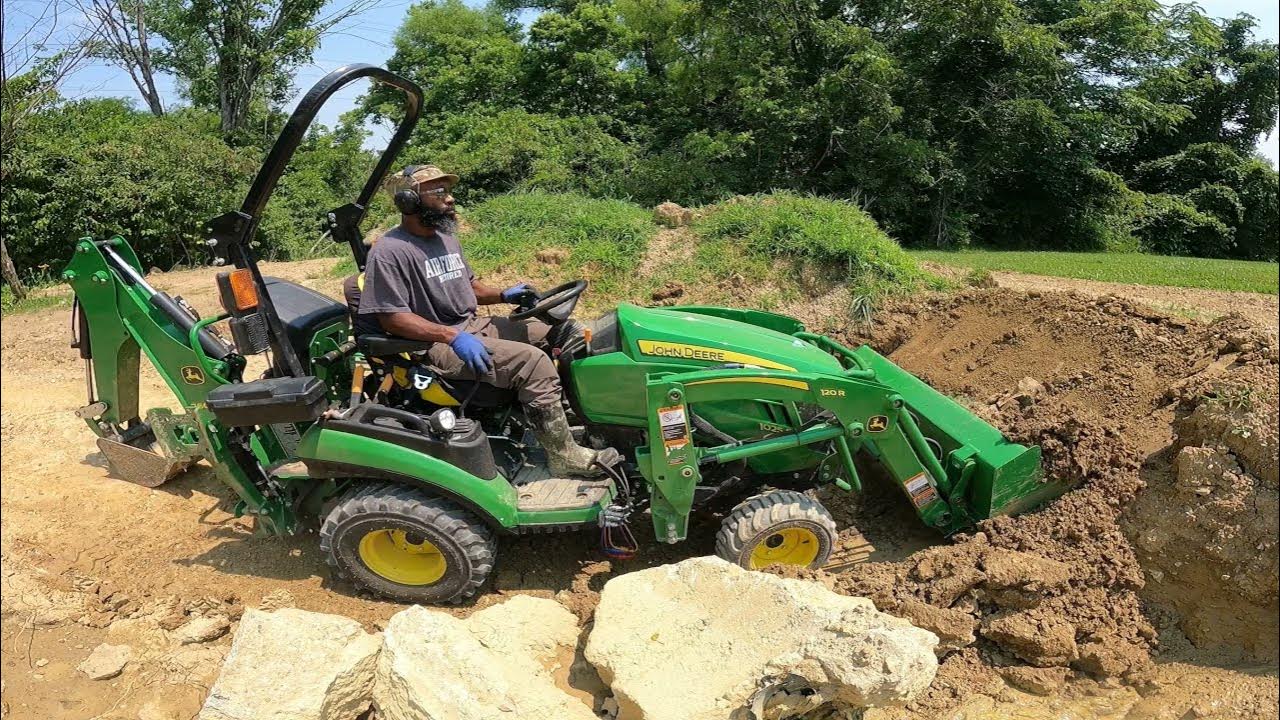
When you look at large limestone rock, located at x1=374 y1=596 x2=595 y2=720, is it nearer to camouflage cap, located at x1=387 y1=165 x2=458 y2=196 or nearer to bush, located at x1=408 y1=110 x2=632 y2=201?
camouflage cap, located at x1=387 y1=165 x2=458 y2=196

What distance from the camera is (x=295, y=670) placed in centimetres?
300

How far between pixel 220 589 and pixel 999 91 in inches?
626

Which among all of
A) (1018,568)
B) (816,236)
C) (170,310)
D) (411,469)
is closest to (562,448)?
(411,469)

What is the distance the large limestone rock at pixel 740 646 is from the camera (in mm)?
2678

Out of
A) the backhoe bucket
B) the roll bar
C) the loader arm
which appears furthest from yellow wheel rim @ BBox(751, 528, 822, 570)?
the backhoe bucket

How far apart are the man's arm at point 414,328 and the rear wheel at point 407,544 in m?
0.70

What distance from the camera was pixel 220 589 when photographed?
4004 mm

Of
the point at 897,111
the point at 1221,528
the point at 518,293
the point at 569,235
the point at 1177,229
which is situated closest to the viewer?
the point at 1221,528

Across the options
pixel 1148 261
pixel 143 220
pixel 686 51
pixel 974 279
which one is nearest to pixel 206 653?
pixel 974 279

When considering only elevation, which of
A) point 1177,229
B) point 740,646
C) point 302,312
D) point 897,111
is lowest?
point 740,646

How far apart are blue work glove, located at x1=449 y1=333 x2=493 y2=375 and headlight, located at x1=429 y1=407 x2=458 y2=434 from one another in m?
0.23

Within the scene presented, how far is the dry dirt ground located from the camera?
10.7 ft

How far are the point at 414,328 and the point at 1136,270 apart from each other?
33.9 ft

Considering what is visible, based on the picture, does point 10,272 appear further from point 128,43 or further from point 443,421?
point 443,421
